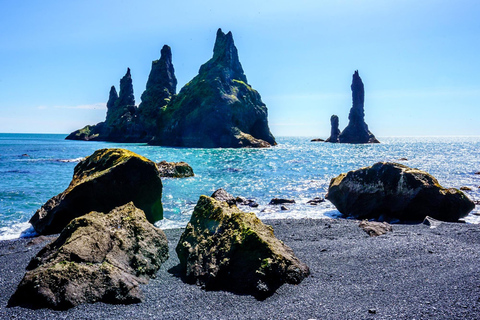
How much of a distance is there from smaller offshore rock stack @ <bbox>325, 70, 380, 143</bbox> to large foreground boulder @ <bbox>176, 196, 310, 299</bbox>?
14274 cm

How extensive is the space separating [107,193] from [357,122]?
141159 millimetres

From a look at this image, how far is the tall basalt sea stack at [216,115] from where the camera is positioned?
99.2 metres

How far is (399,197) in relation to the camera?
13.9 metres

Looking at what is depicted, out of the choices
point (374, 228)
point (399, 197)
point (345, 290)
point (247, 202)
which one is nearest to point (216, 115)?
point (247, 202)

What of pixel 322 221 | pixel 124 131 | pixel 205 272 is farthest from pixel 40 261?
pixel 124 131

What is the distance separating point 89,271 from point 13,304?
120 cm

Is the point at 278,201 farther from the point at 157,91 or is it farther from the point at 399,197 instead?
the point at 157,91

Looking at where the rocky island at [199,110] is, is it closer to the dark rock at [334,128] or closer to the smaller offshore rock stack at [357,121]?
the dark rock at [334,128]

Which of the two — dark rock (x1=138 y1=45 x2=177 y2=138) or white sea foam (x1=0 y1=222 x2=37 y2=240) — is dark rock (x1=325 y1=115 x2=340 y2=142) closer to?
dark rock (x1=138 y1=45 x2=177 y2=138)

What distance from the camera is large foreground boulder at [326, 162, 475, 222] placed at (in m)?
13.6

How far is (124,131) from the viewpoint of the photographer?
12706 centimetres

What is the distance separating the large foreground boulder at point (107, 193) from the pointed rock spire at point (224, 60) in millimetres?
101109

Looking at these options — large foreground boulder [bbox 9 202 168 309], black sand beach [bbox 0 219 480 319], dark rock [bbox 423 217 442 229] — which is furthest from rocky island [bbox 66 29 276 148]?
large foreground boulder [bbox 9 202 168 309]

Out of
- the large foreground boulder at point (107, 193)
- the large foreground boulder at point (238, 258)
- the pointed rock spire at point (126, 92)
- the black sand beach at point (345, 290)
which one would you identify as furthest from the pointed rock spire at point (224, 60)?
the large foreground boulder at point (238, 258)
